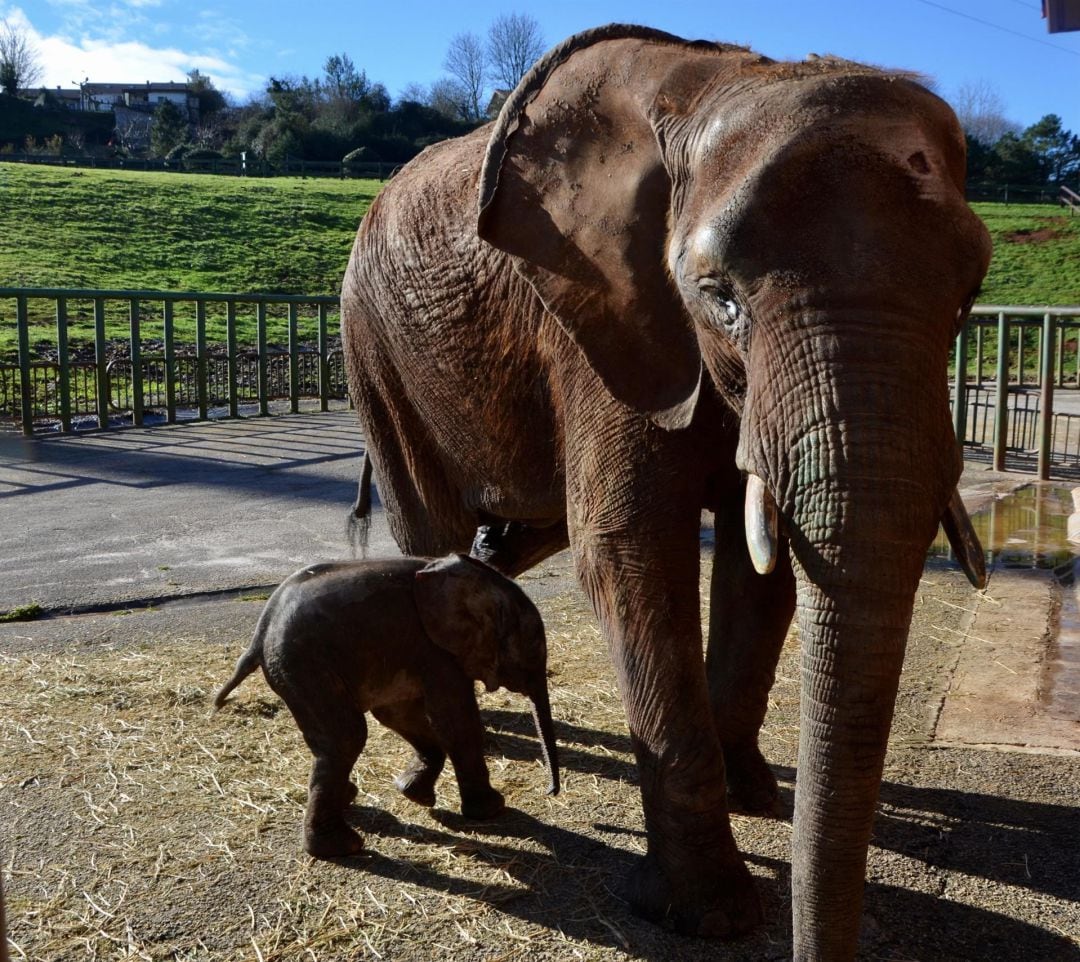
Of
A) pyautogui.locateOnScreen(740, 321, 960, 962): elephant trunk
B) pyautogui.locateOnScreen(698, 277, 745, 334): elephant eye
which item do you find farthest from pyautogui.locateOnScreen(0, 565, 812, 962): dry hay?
pyautogui.locateOnScreen(698, 277, 745, 334): elephant eye

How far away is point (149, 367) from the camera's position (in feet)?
75.8

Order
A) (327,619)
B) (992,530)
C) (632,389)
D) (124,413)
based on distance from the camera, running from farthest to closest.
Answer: (124,413) → (992,530) → (327,619) → (632,389)

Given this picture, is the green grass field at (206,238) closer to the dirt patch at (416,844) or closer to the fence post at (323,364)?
the fence post at (323,364)

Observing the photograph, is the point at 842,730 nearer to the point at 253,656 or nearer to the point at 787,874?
the point at 787,874

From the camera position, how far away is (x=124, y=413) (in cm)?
1797

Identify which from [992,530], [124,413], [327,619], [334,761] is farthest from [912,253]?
[124,413]

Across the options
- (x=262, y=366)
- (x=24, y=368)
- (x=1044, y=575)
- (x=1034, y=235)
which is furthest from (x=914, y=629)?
(x=1034, y=235)

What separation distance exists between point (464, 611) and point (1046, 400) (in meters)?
8.81

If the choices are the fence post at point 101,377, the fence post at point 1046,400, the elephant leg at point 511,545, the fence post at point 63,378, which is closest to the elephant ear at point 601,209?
the elephant leg at point 511,545

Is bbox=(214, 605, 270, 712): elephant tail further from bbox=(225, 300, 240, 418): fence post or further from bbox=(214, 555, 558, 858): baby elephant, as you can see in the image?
bbox=(225, 300, 240, 418): fence post

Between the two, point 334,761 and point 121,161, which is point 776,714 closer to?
point 334,761

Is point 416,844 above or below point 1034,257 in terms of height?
below

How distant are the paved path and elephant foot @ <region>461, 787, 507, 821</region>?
3.23 metres

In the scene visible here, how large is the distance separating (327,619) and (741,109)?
1856mm
